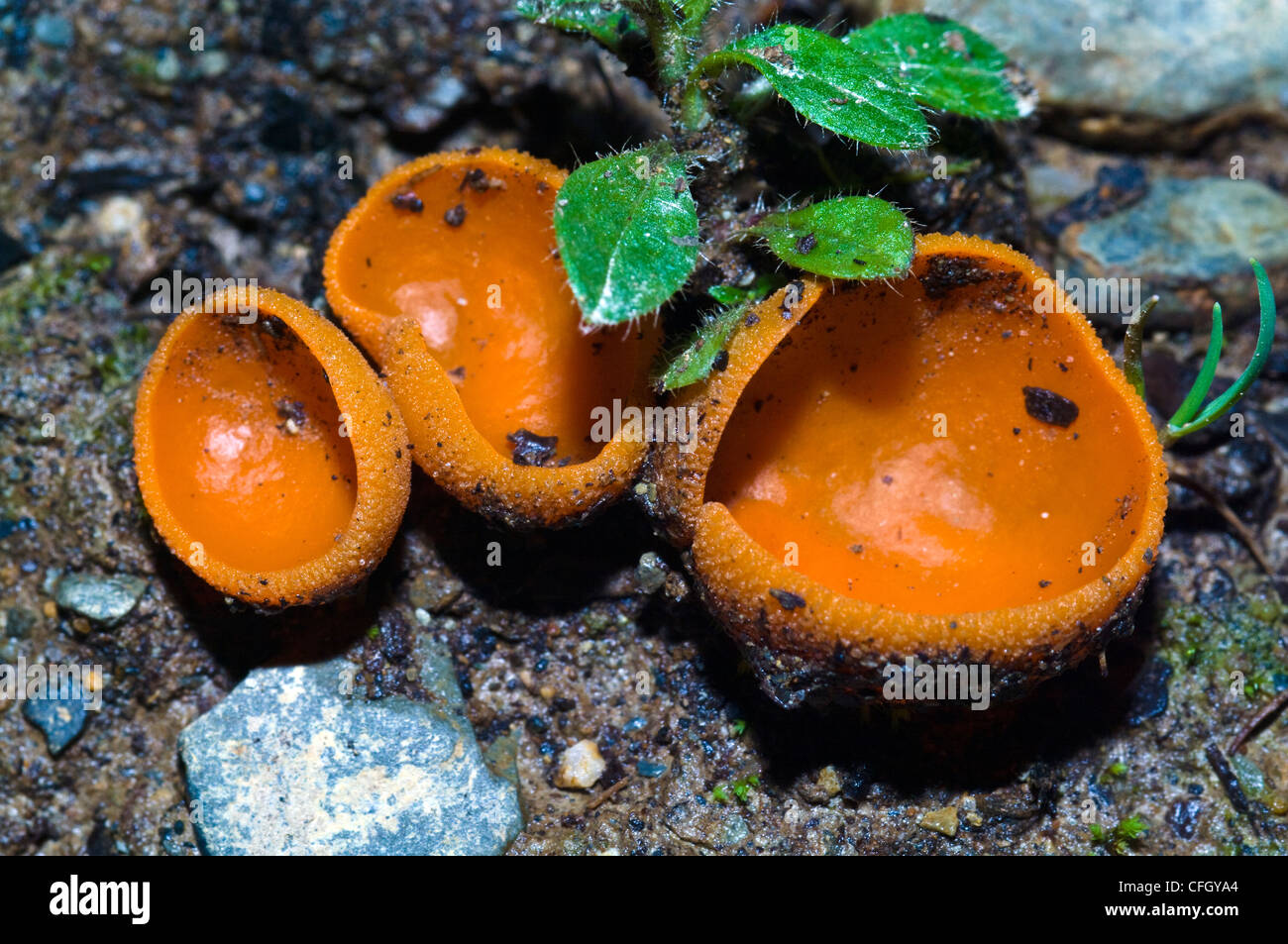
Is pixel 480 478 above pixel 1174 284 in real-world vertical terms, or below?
above

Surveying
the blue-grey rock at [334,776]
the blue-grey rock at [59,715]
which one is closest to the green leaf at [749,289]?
the blue-grey rock at [334,776]

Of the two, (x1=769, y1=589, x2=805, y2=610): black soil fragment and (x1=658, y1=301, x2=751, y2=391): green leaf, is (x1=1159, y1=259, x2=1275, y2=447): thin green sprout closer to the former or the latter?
(x1=658, y1=301, x2=751, y2=391): green leaf

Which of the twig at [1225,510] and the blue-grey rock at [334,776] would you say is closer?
the blue-grey rock at [334,776]

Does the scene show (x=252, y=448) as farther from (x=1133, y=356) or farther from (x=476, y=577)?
(x=1133, y=356)

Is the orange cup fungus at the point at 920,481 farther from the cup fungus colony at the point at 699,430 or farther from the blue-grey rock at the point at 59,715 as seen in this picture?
the blue-grey rock at the point at 59,715

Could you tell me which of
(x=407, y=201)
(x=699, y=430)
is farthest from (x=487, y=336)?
(x=699, y=430)

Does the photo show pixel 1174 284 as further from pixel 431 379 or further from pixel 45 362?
pixel 45 362
